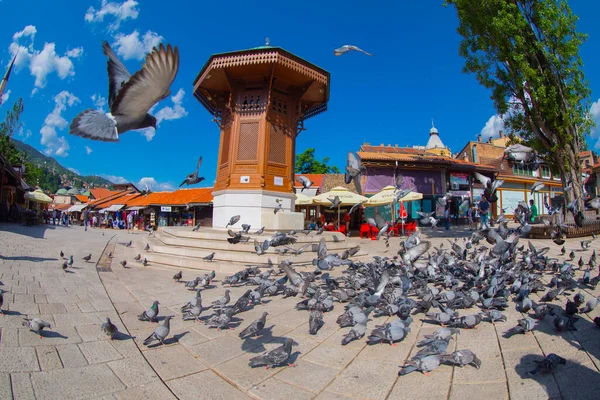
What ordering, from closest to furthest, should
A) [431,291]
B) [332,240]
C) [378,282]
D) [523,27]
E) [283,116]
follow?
[431,291]
[378,282]
[332,240]
[283,116]
[523,27]

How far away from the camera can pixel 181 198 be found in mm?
28766

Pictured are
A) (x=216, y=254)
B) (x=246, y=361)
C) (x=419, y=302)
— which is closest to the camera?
(x=246, y=361)

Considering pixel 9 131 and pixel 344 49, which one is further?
pixel 9 131

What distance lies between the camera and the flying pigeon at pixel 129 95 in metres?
4.25

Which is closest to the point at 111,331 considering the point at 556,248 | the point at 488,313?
the point at 488,313

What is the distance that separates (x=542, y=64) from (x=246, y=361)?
59.5ft

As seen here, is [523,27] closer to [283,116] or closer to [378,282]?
[283,116]

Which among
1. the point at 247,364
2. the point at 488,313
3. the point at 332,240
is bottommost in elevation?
the point at 247,364

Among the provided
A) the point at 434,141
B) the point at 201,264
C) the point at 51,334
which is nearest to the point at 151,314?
the point at 51,334

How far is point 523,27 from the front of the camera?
12953mm

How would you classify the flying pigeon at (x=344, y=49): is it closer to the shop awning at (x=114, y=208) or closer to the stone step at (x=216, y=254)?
the stone step at (x=216, y=254)

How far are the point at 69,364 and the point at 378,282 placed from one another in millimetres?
A: 3888

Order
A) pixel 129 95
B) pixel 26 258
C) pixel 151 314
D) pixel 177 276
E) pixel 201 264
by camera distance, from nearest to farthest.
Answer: pixel 151 314, pixel 129 95, pixel 177 276, pixel 201 264, pixel 26 258

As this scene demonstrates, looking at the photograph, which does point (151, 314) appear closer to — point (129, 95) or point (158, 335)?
point (158, 335)
